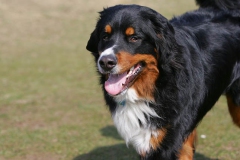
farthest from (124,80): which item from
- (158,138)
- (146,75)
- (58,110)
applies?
(58,110)

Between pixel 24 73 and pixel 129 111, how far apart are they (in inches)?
356

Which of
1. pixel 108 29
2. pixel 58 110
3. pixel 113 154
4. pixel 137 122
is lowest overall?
pixel 58 110

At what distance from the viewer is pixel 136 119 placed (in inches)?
178

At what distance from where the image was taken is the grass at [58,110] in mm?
6641

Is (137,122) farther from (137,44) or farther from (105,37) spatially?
(105,37)

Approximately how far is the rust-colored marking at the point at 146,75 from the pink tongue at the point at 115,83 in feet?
0.52

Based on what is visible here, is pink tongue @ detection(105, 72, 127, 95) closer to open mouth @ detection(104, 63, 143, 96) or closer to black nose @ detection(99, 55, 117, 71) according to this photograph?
open mouth @ detection(104, 63, 143, 96)

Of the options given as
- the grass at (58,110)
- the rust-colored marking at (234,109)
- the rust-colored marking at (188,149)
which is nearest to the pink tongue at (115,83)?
the rust-colored marking at (188,149)

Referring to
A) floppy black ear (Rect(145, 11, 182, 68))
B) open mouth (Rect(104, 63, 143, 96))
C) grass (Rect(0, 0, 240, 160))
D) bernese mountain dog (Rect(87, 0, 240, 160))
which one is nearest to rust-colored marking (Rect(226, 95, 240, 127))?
grass (Rect(0, 0, 240, 160))

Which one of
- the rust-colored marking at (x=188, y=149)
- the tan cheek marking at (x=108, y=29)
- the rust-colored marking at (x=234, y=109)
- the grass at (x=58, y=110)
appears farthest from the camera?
the grass at (x=58, y=110)

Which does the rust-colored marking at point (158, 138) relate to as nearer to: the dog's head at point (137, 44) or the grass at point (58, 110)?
the dog's head at point (137, 44)

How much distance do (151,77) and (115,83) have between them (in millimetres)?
358

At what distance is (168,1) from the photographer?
88.0 feet

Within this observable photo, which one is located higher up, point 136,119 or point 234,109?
point 136,119
